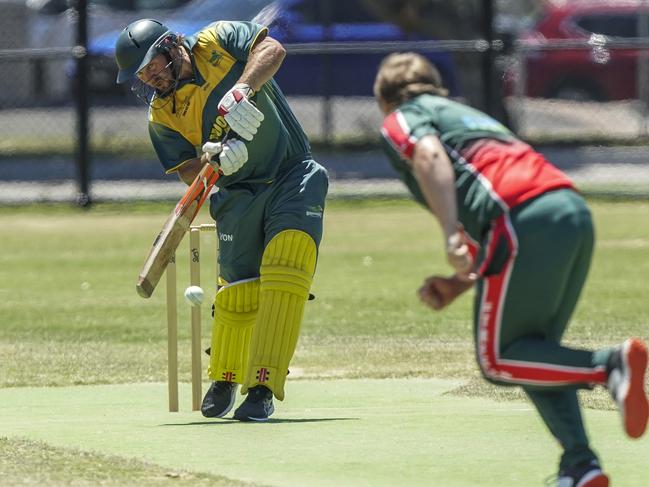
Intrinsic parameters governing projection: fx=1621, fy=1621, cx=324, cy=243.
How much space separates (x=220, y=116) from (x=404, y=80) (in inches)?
80.8

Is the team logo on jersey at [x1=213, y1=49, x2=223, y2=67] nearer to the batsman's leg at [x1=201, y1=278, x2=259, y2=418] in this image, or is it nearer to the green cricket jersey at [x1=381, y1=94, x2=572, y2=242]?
the batsman's leg at [x1=201, y1=278, x2=259, y2=418]

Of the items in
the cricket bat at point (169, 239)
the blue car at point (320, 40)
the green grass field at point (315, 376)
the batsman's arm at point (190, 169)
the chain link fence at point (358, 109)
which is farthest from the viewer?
the blue car at point (320, 40)

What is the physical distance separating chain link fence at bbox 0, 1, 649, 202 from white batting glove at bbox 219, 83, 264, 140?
9215 millimetres

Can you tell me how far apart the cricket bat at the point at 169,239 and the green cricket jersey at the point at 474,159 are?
1.81 m

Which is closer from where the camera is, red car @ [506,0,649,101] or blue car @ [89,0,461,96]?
blue car @ [89,0,461,96]

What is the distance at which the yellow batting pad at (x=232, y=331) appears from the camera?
7.62 m

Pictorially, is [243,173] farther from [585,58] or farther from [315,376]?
[585,58]

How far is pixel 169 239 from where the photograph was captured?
7.11m

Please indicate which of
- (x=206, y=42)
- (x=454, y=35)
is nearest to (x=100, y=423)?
(x=206, y=42)

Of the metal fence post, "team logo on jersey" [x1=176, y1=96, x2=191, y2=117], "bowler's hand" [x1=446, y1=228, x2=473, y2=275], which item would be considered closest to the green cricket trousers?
"bowler's hand" [x1=446, y1=228, x2=473, y2=275]

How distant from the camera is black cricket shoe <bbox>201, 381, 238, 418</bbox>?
24.7ft

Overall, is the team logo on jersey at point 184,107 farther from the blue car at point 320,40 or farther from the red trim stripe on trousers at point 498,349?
the blue car at point 320,40

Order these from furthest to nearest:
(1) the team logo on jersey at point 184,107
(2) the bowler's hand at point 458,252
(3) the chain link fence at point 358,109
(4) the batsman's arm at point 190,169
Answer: (3) the chain link fence at point 358,109 → (4) the batsman's arm at point 190,169 → (1) the team logo on jersey at point 184,107 → (2) the bowler's hand at point 458,252

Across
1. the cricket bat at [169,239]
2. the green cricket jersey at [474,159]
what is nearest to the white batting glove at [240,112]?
the cricket bat at [169,239]
